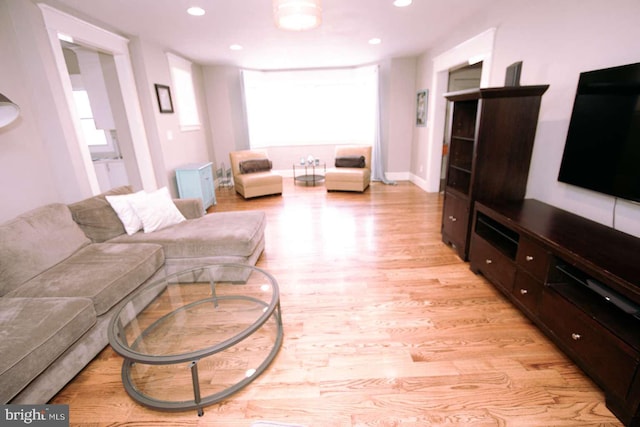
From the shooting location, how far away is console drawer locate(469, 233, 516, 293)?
2.10 metres

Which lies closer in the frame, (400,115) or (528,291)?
(528,291)

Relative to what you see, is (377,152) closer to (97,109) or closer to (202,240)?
(202,240)

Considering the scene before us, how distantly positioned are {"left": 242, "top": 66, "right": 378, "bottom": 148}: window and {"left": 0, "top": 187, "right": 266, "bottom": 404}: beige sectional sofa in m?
4.35

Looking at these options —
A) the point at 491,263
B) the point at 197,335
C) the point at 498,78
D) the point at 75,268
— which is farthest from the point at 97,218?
the point at 498,78

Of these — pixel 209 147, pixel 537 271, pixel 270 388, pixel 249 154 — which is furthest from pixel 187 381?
pixel 209 147

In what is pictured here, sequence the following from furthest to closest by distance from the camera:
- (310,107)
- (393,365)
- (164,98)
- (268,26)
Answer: (310,107), (164,98), (268,26), (393,365)

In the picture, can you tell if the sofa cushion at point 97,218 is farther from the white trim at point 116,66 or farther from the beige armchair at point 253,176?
the beige armchair at point 253,176

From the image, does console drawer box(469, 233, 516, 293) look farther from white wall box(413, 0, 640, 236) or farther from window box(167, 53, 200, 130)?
window box(167, 53, 200, 130)

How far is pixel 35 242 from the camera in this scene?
1.98 meters

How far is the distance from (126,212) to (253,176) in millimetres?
2850

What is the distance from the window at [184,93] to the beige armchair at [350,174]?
9.01ft

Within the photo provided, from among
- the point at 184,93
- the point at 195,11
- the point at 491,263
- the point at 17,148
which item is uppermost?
the point at 195,11

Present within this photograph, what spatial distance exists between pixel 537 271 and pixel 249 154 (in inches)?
201

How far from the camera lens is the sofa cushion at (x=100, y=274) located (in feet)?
5.78
